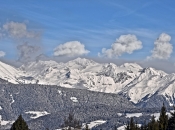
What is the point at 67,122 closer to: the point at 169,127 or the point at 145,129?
the point at 145,129

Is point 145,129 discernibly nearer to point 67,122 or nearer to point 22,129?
point 67,122

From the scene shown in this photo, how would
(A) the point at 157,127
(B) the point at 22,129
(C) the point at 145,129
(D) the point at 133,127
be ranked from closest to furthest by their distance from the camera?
(B) the point at 22,129, (A) the point at 157,127, (D) the point at 133,127, (C) the point at 145,129

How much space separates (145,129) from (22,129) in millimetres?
55172

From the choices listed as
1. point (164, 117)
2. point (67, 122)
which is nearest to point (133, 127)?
point (164, 117)

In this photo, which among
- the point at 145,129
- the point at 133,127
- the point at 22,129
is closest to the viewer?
the point at 22,129

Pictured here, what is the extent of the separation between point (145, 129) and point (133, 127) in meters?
15.1

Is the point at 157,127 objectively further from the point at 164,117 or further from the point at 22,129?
the point at 22,129

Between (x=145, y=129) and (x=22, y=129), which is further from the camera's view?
(x=145, y=129)

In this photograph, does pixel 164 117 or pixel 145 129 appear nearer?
pixel 164 117

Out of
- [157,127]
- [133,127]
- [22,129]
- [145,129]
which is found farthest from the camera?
[145,129]

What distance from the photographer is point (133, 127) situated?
176500 millimetres

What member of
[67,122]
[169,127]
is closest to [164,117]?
[169,127]

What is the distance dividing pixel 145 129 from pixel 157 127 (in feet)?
84.1

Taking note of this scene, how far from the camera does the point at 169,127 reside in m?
166
